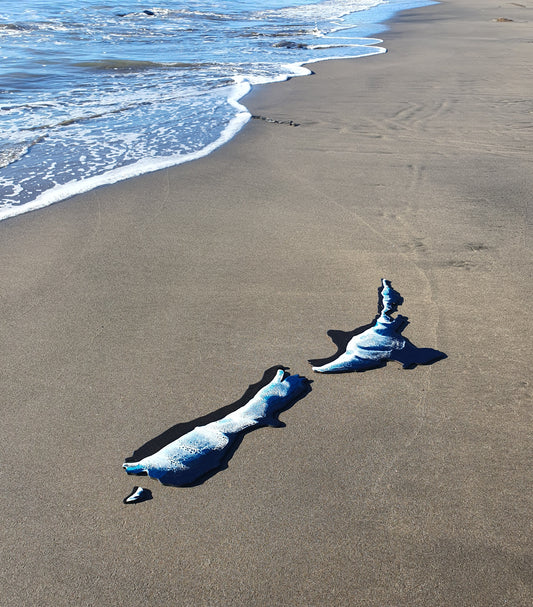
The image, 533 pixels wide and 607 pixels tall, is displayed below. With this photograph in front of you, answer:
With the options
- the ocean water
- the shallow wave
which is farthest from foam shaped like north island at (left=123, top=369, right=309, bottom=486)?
the shallow wave

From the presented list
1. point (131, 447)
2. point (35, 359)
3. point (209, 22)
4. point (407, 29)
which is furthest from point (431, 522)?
point (209, 22)

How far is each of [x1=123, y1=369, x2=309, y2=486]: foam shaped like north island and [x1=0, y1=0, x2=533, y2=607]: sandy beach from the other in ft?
0.16

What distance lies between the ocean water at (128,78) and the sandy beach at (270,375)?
793 mm

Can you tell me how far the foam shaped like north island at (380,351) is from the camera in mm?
2314

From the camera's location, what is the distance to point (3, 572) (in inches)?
60.2

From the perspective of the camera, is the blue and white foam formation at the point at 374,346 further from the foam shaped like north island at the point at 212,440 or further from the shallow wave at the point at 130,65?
the shallow wave at the point at 130,65

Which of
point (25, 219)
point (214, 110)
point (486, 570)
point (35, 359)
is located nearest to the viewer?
point (486, 570)

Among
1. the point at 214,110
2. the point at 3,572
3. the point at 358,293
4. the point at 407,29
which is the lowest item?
the point at 3,572

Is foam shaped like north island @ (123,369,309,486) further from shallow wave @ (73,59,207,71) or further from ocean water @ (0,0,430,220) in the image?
shallow wave @ (73,59,207,71)

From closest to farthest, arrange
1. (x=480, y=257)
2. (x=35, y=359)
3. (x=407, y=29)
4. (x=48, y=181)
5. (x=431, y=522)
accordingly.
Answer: (x=431, y=522)
(x=35, y=359)
(x=480, y=257)
(x=48, y=181)
(x=407, y=29)

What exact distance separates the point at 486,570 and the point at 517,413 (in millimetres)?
690

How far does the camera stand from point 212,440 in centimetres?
195

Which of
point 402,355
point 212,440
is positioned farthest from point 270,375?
point 402,355

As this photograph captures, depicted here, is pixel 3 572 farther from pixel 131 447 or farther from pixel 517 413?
pixel 517 413
